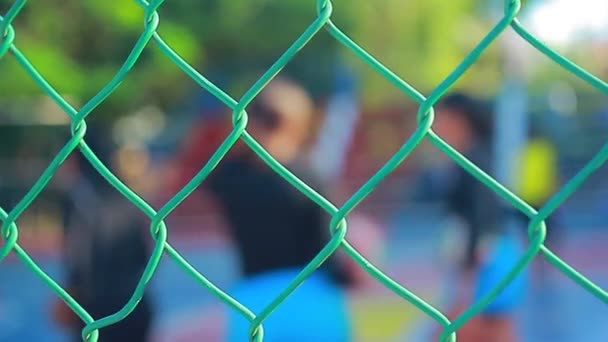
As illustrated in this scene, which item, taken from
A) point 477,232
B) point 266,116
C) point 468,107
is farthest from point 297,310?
point 468,107

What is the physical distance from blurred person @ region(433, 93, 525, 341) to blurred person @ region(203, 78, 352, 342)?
443 mm

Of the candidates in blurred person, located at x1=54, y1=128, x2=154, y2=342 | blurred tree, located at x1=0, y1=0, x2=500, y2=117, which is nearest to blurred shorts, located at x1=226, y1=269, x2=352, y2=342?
blurred person, located at x1=54, y1=128, x2=154, y2=342

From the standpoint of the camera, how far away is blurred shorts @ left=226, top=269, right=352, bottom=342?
6.57ft

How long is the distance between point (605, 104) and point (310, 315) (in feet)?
34.3

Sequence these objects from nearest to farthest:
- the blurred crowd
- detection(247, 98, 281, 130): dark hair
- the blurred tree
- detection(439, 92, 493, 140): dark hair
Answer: the blurred crowd → detection(247, 98, 281, 130): dark hair → detection(439, 92, 493, 140): dark hair → the blurred tree

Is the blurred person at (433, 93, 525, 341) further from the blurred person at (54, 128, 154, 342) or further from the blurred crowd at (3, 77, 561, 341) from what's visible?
the blurred person at (54, 128, 154, 342)

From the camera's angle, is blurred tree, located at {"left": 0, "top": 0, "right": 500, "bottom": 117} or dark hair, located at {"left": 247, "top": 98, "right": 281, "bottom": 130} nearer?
dark hair, located at {"left": 247, "top": 98, "right": 281, "bottom": 130}

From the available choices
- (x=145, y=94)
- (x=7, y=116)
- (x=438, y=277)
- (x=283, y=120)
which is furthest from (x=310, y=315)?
(x=7, y=116)

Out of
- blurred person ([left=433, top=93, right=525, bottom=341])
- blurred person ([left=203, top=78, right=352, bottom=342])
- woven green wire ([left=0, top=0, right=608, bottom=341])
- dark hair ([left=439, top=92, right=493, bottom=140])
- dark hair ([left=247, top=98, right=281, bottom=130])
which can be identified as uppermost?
dark hair ([left=439, top=92, right=493, bottom=140])

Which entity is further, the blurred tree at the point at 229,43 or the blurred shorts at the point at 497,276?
the blurred tree at the point at 229,43

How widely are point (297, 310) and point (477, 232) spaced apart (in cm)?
108

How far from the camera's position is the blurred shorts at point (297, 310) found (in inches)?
78.8

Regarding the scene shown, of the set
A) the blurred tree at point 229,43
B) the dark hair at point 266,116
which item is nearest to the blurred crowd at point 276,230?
the dark hair at point 266,116

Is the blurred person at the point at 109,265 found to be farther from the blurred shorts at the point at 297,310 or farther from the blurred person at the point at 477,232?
the blurred person at the point at 477,232
